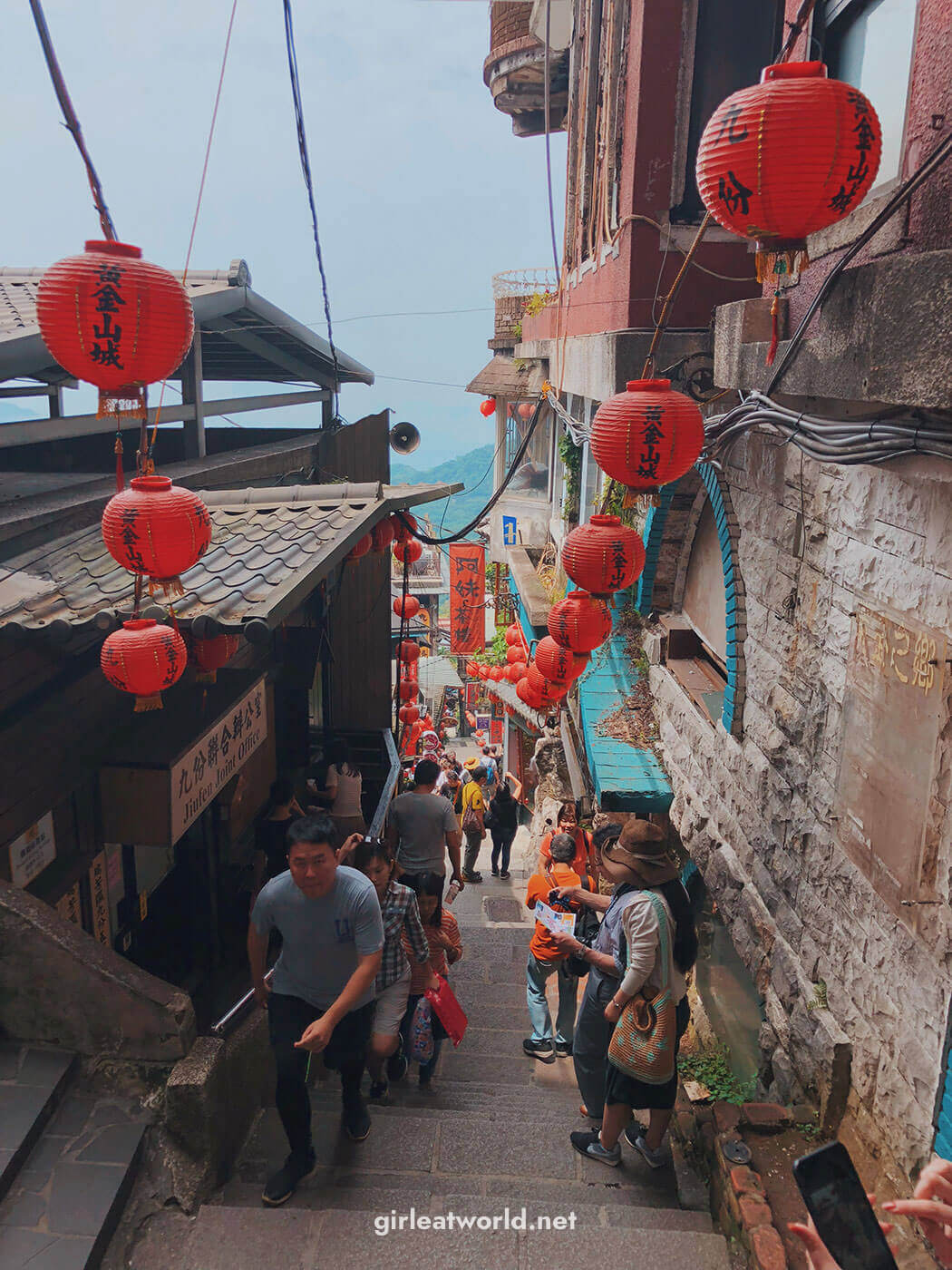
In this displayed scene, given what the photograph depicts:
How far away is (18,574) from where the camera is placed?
5.30 m

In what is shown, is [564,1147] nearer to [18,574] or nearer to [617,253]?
[18,574]

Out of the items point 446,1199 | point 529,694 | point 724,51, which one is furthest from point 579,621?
point 724,51

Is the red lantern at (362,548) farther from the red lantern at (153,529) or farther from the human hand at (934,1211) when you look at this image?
the human hand at (934,1211)

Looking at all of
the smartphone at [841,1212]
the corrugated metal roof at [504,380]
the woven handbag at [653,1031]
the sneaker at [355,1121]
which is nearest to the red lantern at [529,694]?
the woven handbag at [653,1031]

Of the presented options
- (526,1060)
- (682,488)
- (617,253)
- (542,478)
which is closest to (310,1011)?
(526,1060)

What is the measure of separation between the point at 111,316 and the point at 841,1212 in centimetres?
508

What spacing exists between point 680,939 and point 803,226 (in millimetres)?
3815

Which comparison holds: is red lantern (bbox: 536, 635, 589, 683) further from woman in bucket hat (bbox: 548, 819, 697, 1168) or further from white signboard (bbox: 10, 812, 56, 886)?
white signboard (bbox: 10, 812, 56, 886)

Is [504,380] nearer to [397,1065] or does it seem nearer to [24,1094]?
[397,1065]

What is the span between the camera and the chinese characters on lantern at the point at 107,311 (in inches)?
186

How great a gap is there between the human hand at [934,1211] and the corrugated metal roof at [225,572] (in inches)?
150

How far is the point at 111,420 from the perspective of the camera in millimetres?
7102

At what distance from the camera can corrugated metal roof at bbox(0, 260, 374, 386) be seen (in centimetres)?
560

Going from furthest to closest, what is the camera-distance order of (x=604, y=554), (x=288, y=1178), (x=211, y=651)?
1. (x=604, y=554)
2. (x=211, y=651)
3. (x=288, y=1178)
